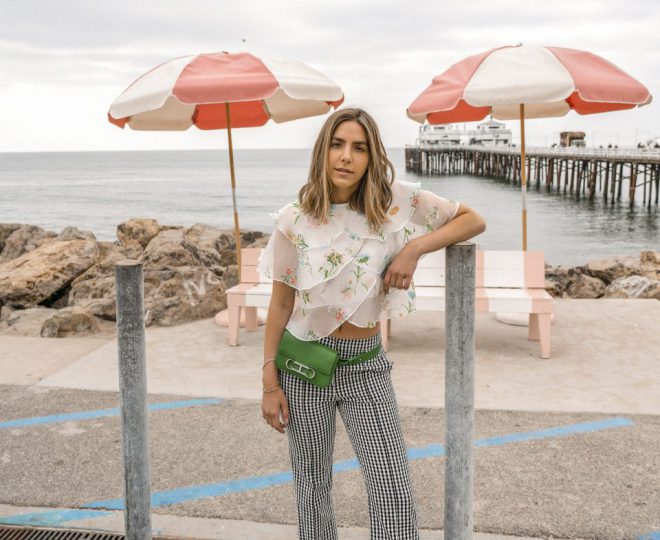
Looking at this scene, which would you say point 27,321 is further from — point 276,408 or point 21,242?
point 21,242

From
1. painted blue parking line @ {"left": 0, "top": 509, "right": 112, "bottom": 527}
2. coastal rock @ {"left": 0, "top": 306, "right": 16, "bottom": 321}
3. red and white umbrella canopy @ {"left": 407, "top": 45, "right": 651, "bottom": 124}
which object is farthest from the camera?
coastal rock @ {"left": 0, "top": 306, "right": 16, "bottom": 321}

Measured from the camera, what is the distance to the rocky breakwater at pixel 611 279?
11.2 meters

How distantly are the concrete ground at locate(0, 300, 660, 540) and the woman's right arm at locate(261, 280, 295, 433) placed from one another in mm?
1020

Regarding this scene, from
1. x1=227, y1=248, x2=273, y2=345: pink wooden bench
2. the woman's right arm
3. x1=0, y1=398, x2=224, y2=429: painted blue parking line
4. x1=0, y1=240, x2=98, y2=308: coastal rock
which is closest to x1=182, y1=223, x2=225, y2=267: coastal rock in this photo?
x1=0, y1=240, x2=98, y2=308: coastal rock

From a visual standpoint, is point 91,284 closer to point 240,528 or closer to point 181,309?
point 181,309

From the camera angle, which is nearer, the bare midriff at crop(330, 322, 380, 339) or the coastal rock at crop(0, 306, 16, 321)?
the bare midriff at crop(330, 322, 380, 339)

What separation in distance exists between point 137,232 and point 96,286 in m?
8.05

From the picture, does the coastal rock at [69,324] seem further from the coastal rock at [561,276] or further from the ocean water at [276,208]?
the ocean water at [276,208]

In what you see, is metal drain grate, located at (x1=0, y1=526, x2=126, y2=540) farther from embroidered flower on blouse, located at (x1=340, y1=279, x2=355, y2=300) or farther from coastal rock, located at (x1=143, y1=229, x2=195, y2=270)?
coastal rock, located at (x1=143, y1=229, x2=195, y2=270)

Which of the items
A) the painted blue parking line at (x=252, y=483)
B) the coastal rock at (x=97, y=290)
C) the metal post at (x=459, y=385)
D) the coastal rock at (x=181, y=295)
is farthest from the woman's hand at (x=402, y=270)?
the coastal rock at (x=97, y=290)

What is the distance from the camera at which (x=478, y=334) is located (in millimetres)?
6422

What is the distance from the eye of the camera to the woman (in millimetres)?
2066

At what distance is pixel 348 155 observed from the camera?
2031 mm

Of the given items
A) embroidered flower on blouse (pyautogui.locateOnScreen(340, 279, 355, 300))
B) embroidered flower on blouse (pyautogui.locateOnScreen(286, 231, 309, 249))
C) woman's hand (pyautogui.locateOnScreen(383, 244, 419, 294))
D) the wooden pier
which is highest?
embroidered flower on blouse (pyautogui.locateOnScreen(286, 231, 309, 249))
